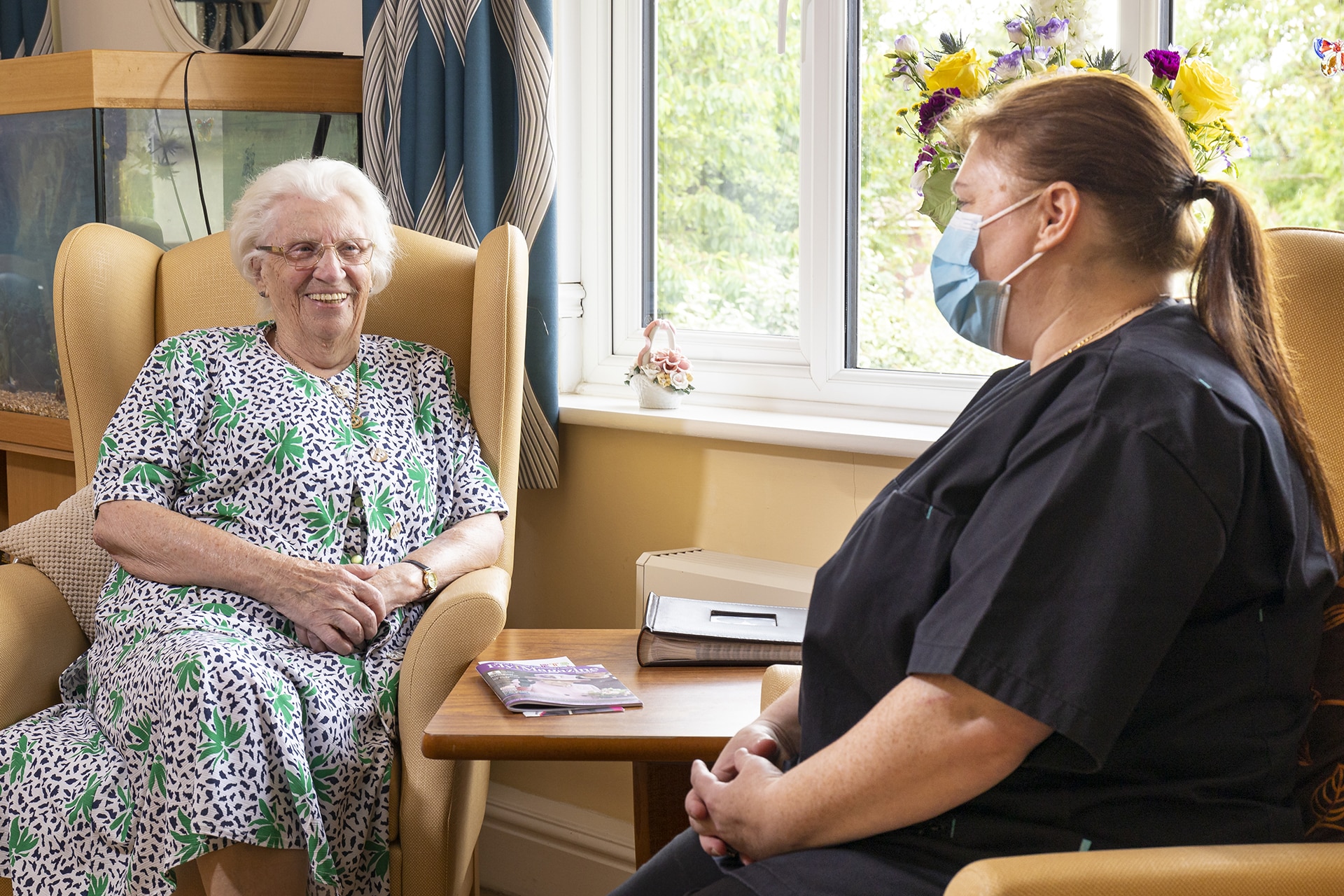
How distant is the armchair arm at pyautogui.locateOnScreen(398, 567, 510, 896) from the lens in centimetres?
158

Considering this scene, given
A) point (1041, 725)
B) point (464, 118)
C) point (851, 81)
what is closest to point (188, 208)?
point (464, 118)

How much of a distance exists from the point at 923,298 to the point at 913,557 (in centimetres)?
122

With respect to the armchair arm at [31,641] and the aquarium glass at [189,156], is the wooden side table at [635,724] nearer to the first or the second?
the armchair arm at [31,641]

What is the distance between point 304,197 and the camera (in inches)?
76.4

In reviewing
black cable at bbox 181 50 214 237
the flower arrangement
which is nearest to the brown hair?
the flower arrangement

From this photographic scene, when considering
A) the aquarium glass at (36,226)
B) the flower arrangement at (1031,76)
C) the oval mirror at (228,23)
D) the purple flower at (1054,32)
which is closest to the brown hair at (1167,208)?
the flower arrangement at (1031,76)

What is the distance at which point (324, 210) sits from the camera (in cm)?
193

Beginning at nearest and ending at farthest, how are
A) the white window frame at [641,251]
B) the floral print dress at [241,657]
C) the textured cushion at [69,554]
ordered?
the floral print dress at [241,657] < the textured cushion at [69,554] < the white window frame at [641,251]

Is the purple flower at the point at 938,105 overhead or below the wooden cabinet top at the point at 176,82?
below

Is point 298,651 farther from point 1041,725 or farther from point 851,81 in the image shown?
point 851,81

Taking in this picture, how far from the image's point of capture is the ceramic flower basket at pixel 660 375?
2.23 metres

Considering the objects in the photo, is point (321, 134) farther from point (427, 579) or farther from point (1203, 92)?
point (1203, 92)

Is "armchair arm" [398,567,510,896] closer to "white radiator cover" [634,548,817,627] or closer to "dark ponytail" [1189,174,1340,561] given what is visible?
"white radiator cover" [634,548,817,627]

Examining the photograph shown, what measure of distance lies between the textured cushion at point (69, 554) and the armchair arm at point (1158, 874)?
150 cm
